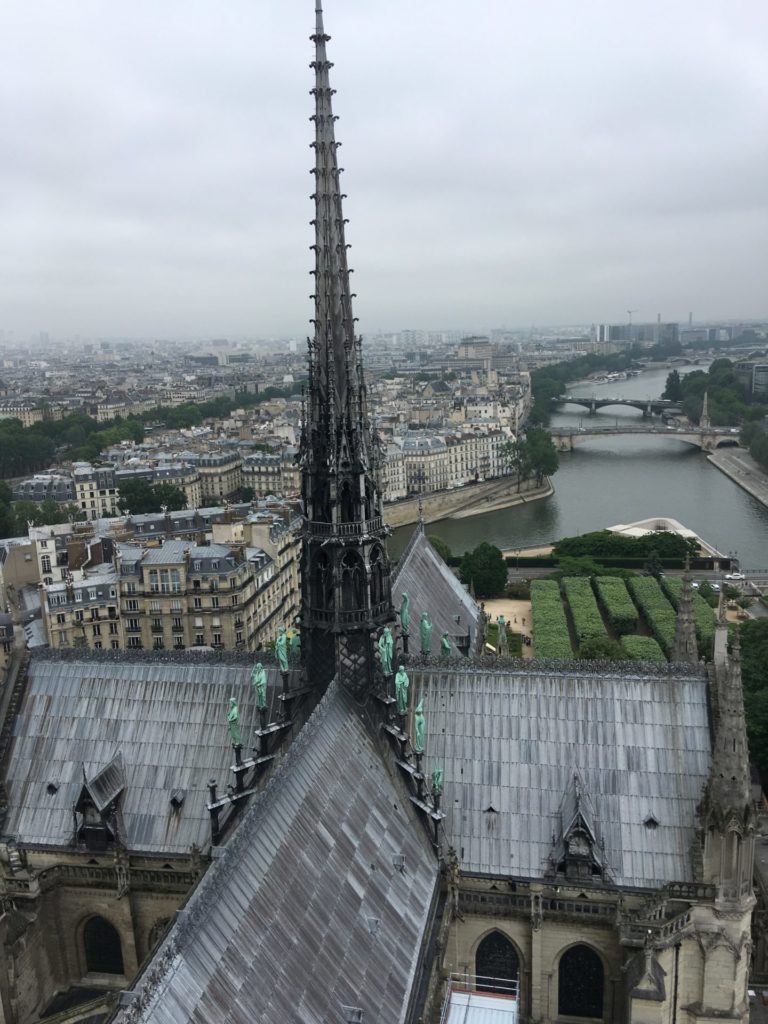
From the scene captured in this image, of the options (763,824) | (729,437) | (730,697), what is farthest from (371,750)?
(729,437)

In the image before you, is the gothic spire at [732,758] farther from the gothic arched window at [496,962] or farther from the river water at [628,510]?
the river water at [628,510]

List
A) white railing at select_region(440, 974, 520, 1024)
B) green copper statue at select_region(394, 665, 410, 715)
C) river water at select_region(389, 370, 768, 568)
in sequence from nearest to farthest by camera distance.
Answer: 1. white railing at select_region(440, 974, 520, 1024)
2. green copper statue at select_region(394, 665, 410, 715)
3. river water at select_region(389, 370, 768, 568)

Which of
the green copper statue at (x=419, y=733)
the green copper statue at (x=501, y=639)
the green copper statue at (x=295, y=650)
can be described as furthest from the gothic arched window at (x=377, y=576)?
the green copper statue at (x=501, y=639)

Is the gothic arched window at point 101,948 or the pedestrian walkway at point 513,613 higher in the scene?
the gothic arched window at point 101,948

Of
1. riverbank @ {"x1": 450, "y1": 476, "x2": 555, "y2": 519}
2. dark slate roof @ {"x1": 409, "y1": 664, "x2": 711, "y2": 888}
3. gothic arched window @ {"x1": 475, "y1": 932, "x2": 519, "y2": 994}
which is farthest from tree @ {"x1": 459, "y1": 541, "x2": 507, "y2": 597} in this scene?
gothic arched window @ {"x1": 475, "y1": 932, "x2": 519, "y2": 994}

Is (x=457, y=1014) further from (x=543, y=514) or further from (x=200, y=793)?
(x=543, y=514)

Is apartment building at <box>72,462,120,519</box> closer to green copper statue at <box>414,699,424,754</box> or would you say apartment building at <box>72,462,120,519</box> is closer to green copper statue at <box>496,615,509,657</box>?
green copper statue at <box>496,615,509,657</box>
